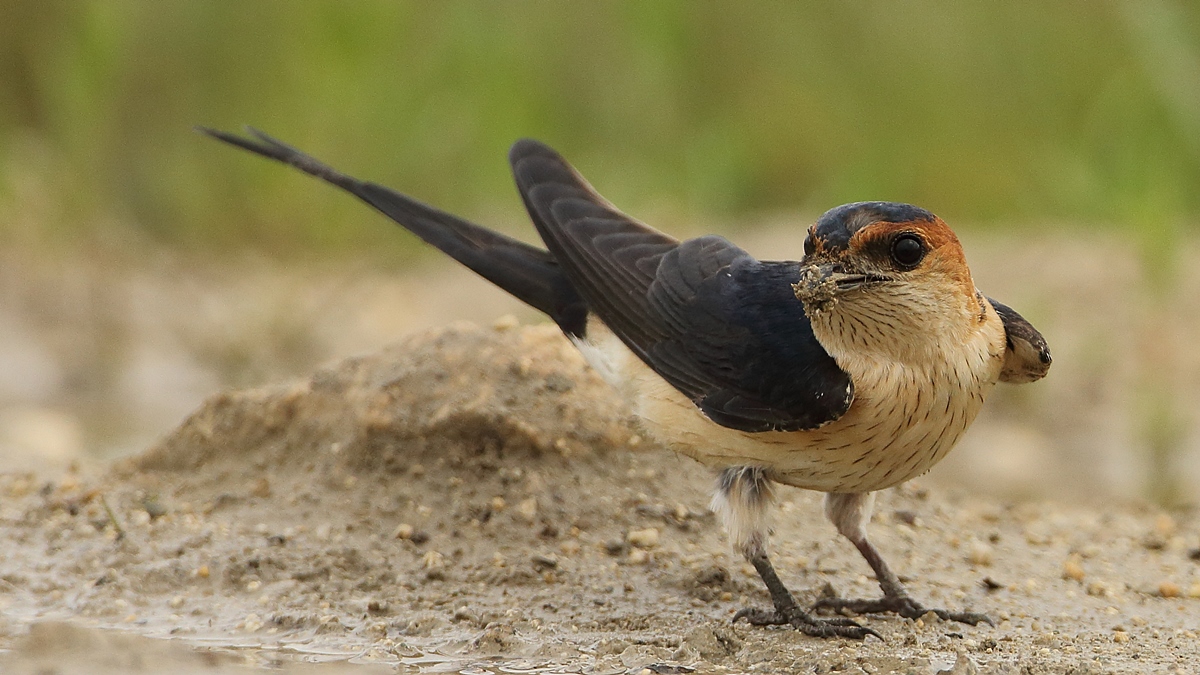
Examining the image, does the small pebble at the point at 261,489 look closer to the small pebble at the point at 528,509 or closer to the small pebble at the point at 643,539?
the small pebble at the point at 528,509

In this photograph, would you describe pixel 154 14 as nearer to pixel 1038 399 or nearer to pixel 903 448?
pixel 1038 399

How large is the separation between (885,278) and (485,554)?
1.57 metres

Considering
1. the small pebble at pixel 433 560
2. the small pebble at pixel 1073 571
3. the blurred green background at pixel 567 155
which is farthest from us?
the blurred green background at pixel 567 155

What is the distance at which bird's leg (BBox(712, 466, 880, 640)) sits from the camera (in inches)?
165

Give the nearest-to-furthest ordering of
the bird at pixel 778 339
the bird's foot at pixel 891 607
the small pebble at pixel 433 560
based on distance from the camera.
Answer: the bird at pixel 778 339 → the bird's foot at pixel 891 607 → the small pebble at pixel 433 560

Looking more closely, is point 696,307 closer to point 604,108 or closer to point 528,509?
point 528,509

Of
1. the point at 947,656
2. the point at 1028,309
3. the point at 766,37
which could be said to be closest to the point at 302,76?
the point at 766,37

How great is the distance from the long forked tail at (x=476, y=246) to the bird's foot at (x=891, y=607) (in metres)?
1.22

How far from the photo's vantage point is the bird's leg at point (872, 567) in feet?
14.3

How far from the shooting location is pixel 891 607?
4.39 metres

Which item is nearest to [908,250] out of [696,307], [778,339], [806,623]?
[778,339]

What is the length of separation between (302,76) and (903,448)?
16.9 feet

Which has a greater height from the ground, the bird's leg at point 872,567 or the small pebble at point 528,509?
the small pebble at point 528,509

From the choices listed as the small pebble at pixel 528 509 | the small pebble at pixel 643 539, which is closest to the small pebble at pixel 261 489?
the small pebble at pixel 528 509
